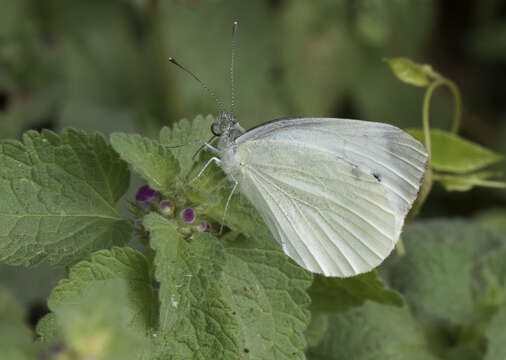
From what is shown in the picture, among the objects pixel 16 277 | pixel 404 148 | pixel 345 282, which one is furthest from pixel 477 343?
pixel 16 277

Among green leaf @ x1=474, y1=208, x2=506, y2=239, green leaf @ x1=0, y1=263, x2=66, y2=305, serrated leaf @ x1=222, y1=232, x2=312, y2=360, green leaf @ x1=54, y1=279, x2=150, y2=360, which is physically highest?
green leaf @ x1=54, y1=279, x2=150, y2=360

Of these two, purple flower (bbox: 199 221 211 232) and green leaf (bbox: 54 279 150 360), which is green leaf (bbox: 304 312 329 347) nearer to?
purple flower (bbox: 199 221 211 232)

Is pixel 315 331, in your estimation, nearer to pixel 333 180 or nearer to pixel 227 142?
pixel 333 180

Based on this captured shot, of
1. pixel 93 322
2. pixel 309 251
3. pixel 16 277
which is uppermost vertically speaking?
pixel 93 322

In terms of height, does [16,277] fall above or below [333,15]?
below

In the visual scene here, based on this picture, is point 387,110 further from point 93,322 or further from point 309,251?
point 93,322

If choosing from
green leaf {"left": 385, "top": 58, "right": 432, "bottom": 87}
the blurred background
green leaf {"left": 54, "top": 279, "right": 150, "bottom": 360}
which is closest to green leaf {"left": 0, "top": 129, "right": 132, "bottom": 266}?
green leaf {"left": 54, "top": 279, "right": 150, "bottom": 360}

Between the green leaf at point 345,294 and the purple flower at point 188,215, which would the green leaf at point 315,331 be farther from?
the purple flower at point 188,215

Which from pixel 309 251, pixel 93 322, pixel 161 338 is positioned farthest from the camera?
pixel 309 251
